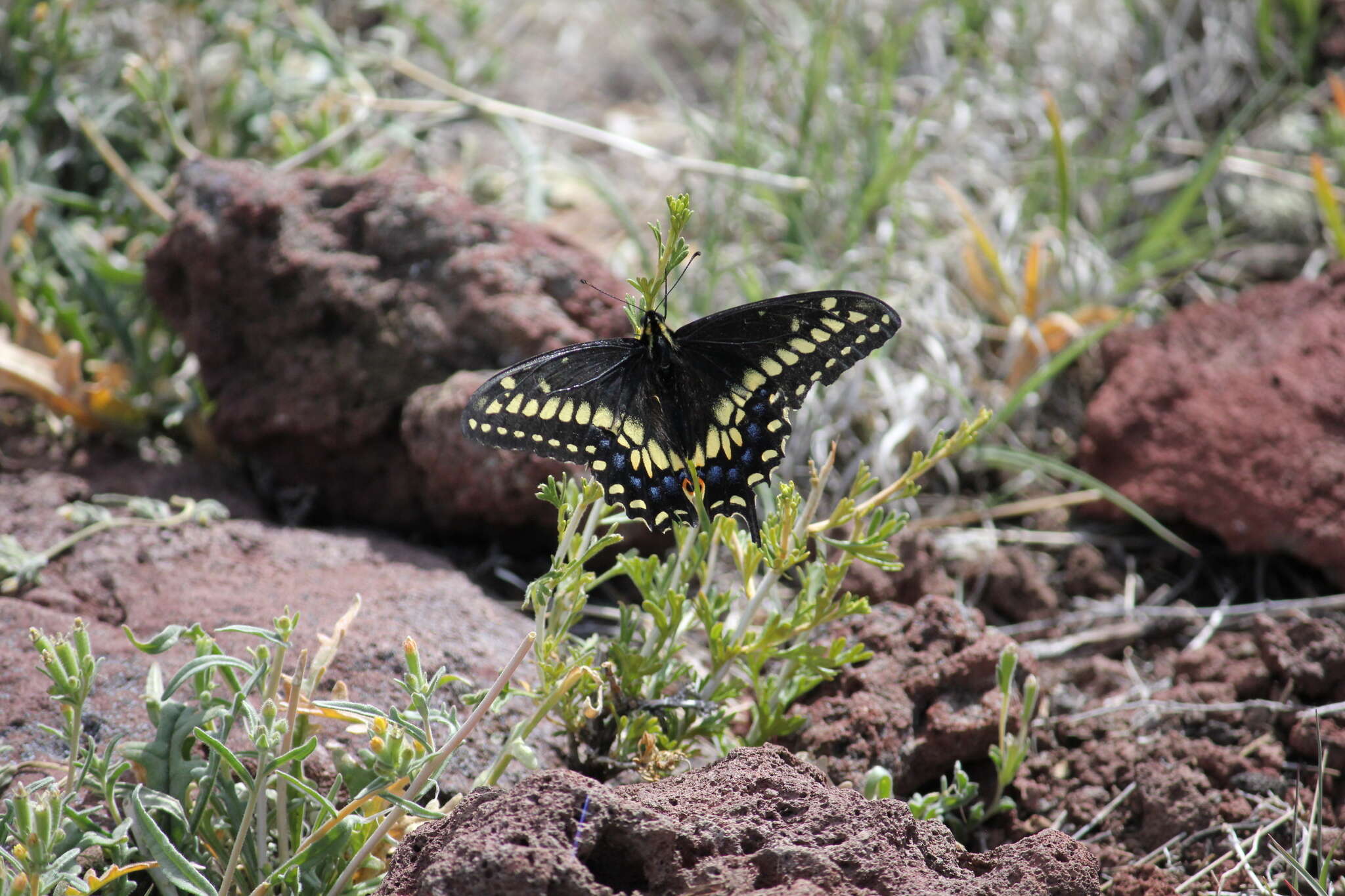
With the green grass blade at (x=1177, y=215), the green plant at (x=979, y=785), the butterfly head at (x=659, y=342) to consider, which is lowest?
the green plant at (x=979, y=785)

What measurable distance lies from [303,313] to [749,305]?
1453mm

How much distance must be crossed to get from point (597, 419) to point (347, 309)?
113cm

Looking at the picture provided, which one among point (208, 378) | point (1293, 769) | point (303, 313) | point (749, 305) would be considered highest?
point (749, 305)

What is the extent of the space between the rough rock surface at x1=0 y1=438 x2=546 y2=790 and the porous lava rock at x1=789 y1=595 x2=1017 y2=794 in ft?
2.34

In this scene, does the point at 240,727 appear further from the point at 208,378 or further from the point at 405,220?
the point at 405,220

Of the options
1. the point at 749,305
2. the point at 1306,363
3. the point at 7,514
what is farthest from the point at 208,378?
the point at 1306,363

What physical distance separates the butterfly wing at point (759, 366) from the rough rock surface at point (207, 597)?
2.26 ft

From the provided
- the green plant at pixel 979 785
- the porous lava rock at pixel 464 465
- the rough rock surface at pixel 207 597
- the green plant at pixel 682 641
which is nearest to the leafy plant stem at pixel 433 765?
the green plant at pixel 682 641

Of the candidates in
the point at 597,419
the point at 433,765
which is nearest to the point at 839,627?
the point at 597,419

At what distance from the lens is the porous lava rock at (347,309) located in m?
3.12

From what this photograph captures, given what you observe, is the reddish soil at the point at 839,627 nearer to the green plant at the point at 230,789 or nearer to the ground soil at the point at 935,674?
the ground soil at the point at 935,674

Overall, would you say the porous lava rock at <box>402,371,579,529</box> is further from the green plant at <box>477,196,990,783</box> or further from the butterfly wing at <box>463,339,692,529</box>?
the green plant at <box>477,196,990,783</box>

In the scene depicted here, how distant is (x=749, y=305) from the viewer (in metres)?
2.45

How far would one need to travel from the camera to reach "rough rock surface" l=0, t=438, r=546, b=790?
2.30m
